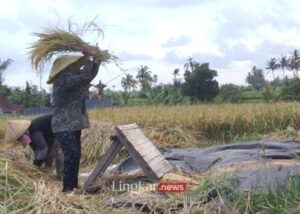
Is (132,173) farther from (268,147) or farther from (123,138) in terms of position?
(268,147)

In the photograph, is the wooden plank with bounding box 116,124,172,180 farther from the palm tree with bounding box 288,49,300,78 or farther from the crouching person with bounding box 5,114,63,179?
the palm tree with bounding box 288,49,300,78

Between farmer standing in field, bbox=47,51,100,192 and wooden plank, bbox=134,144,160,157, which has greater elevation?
farmer standing in field, bbox=47,51,100,192

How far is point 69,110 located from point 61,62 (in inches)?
18.6

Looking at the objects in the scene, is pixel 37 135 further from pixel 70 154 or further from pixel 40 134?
pixel 70 154

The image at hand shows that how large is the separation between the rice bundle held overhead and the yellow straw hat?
0.26ft

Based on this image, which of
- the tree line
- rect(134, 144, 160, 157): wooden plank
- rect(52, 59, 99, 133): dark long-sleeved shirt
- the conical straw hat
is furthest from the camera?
the tree line

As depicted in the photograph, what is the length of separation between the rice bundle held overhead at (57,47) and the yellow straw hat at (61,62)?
0.08 meters

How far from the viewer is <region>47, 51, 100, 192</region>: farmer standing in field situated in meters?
5.45

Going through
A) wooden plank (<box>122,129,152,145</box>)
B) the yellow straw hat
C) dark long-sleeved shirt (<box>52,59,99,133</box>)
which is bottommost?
wooden plank (<box>122,129,152,145</box>)

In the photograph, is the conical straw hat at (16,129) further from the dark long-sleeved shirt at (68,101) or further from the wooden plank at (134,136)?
the wooden plank at (134,136)

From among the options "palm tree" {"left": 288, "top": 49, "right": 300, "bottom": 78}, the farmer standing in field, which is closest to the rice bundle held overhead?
the farmer standing in field

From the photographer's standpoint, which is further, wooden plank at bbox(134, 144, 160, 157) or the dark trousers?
the dark trousers

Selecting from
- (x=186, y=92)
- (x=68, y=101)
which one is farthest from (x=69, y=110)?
(x=186, y=92)

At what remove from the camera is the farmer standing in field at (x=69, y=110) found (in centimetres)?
545
